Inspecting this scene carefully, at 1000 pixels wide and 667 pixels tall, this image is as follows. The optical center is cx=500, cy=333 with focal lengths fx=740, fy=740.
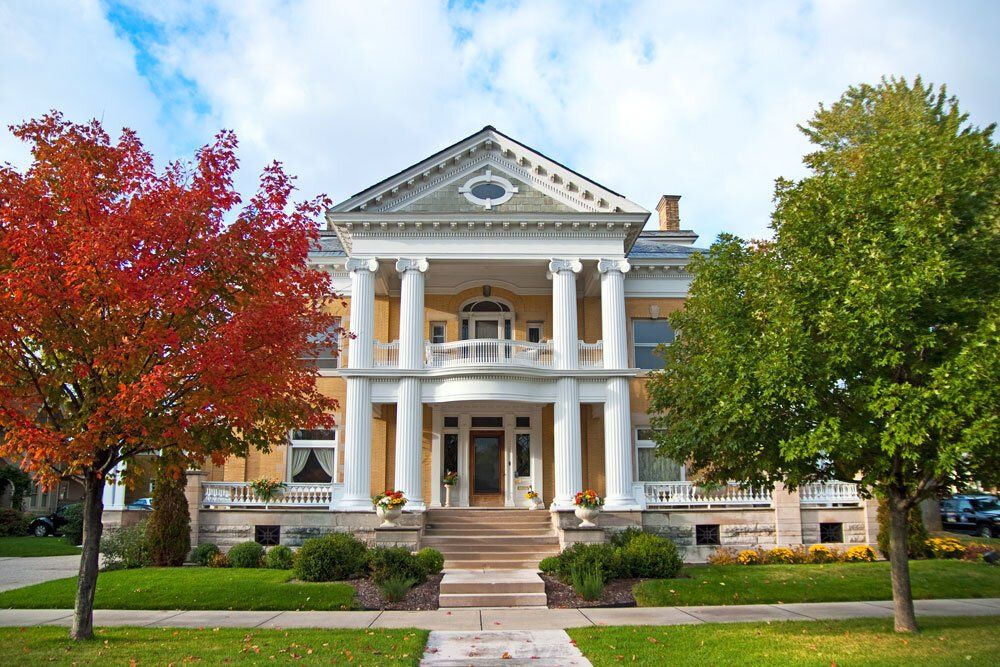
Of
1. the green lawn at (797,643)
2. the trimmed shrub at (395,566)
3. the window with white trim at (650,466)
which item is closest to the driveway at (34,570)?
the trimmed shrub at (395,566)

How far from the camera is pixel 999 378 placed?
29.3 feet

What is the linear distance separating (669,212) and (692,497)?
47.7 feet

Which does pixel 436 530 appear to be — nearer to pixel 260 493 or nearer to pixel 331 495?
pixel 331 495

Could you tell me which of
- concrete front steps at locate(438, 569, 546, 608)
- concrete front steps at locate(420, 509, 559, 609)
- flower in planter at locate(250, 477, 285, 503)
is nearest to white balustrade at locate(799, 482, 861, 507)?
concrete front steps at locate(420, 509, 559, 609)

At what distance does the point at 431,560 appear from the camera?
16.3 meters

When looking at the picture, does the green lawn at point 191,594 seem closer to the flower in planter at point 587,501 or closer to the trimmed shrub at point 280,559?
the trimmed shrub at point 280,559

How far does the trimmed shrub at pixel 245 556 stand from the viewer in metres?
18.6

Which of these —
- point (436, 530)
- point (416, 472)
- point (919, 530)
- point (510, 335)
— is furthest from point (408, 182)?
point (919, 530)

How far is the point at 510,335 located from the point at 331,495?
8116 millimetres

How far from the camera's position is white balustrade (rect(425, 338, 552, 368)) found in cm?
2205

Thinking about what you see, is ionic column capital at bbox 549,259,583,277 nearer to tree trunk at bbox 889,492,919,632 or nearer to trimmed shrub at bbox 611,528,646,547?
trimmed shrub at bbox 611,528,646,547

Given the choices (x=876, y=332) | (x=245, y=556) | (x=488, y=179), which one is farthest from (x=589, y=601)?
(x=488, y=179)

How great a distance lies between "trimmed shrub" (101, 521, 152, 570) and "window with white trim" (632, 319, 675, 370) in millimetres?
15428

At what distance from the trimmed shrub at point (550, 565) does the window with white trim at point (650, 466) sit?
8.18 meters
